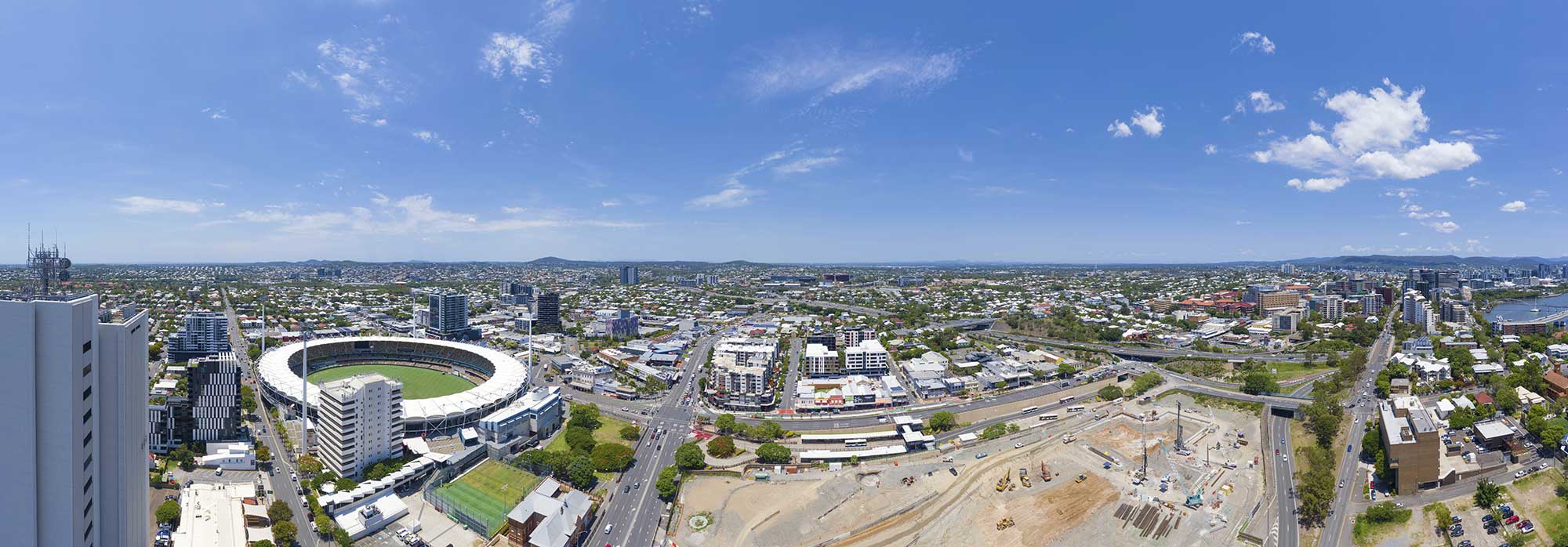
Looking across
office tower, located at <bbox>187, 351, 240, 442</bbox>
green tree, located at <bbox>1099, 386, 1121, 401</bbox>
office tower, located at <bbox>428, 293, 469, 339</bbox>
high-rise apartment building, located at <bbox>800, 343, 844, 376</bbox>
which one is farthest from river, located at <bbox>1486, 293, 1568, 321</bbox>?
office tower, located at <bbox>428, 293, 469, 339</bbox>

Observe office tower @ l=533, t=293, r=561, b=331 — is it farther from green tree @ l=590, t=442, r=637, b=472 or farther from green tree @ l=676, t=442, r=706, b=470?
green tree @ l=676, t=442, r=706, b=470

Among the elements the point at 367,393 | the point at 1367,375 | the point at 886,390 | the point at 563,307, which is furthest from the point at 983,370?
the point at 563,307

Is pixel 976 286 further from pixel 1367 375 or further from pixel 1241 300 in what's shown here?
pixel 1367 375

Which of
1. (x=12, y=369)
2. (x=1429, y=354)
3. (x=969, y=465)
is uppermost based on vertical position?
(x=12, y=369)

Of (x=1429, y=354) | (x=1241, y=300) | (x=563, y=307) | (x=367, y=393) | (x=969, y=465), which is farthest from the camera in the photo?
(x=563, y=307)

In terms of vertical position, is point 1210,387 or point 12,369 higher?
point 12,369

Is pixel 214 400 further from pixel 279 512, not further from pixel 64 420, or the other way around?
pixel 64 420

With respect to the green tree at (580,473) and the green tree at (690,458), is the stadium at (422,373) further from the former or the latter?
the green tree at (690,458)
